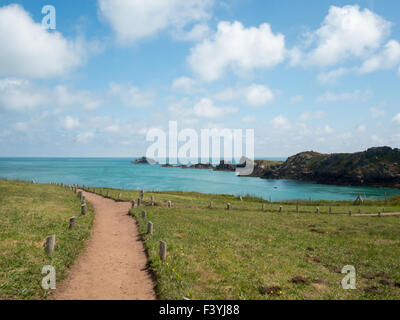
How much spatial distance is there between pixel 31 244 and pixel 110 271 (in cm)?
632

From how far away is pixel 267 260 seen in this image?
50.9 feet

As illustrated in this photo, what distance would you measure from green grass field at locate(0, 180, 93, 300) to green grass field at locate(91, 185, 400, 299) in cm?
496

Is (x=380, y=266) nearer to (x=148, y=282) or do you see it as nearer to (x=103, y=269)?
(x=148, y=282)

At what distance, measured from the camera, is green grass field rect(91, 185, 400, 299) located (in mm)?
11242

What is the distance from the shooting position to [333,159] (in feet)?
526

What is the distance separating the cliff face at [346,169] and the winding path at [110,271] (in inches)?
5711
